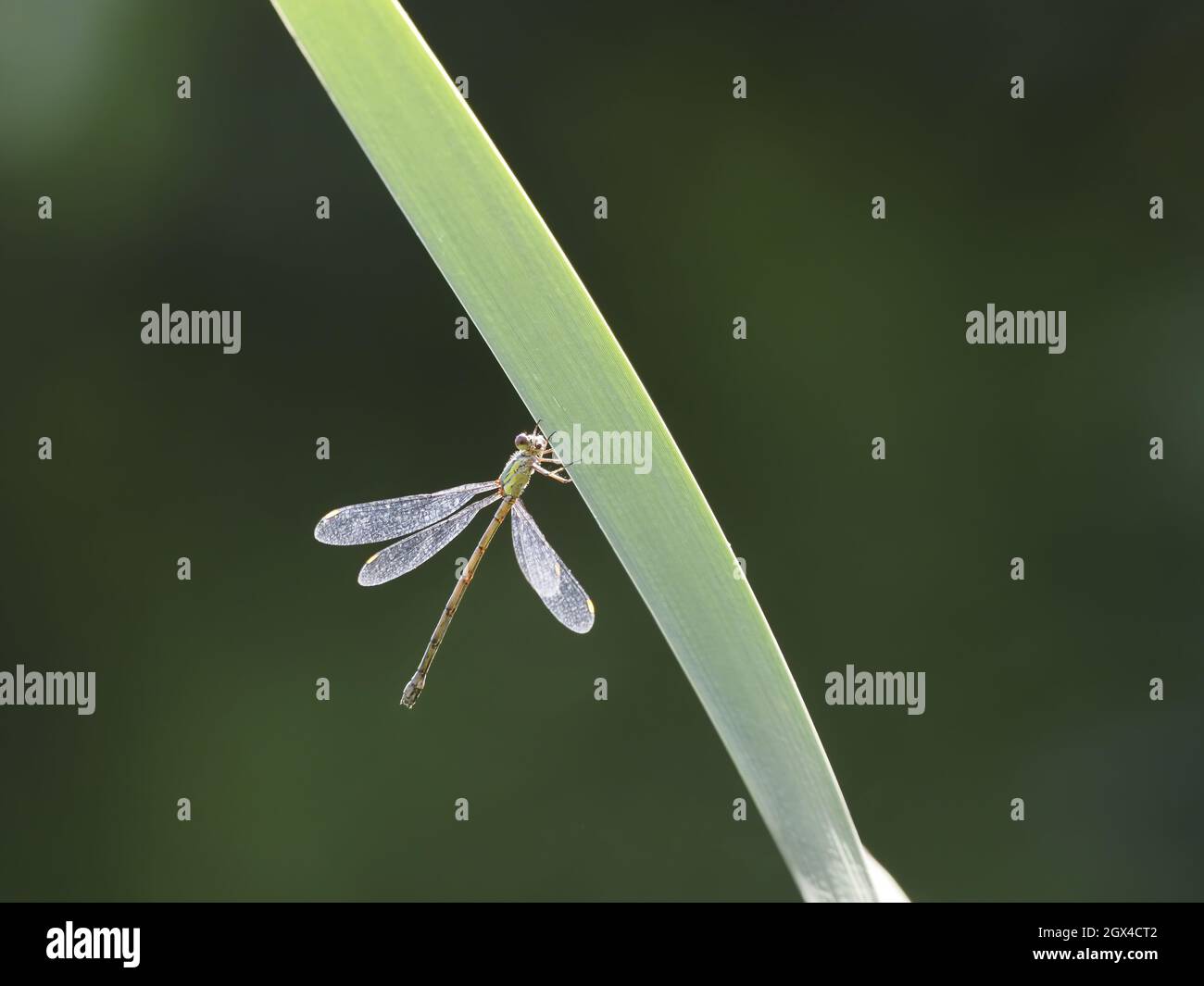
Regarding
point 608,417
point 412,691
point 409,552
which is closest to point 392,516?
point 409,552

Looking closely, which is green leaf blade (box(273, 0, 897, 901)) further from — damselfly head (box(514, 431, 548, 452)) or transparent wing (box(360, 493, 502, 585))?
transparent wing (box(360, 493, 502, 585))

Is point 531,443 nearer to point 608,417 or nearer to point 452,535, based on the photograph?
point 452,535

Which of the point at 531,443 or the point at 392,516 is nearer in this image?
the point at 531,443

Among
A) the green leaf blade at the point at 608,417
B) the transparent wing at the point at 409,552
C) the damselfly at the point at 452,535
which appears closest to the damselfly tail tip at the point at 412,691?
the damselfly at the point at 452,535

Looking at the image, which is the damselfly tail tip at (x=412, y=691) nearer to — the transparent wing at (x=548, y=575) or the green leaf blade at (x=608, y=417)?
the transparent wing at (x=548, y=575)

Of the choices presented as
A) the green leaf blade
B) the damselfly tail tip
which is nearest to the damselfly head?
the damselfly tail tip

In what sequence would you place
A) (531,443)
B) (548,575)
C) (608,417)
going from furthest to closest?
(548,575)
(531,443)
(608,417)

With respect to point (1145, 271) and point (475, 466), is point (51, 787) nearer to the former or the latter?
point (475, 466)

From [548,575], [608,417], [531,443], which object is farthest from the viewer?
[548,575]
